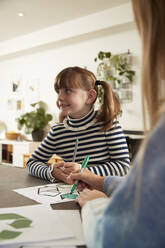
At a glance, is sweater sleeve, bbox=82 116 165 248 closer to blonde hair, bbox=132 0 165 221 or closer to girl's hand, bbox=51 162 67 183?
blonde hair, bbox=132 0 165 221

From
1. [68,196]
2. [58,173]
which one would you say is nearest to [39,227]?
[68,196]

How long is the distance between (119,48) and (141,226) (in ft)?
11.9

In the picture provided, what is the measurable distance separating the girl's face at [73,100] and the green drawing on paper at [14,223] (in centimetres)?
78

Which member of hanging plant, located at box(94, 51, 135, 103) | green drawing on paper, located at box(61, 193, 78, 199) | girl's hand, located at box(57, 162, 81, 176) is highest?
hanging plant, located at box(94, 51, 135, 103)

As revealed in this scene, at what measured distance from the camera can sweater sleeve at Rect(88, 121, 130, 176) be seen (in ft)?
3.90

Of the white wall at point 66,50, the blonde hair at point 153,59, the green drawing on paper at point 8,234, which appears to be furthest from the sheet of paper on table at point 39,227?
the white wall at point 66,50

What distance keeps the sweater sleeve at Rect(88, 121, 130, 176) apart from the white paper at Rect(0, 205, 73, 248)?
1.65ft

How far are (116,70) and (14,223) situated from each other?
10.9 ft

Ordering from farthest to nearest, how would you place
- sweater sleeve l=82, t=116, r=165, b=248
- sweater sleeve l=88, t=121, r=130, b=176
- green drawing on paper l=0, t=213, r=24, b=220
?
sweater sleeve l=88, t=121, r=130, b=176 < green drawing on paper l=0, t=213, r=24, b=220 < sweater sleeve l=82, t=116, r=165, b=248

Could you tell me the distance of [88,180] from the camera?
880 millimetres

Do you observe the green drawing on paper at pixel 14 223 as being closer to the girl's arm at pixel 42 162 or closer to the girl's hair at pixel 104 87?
the girl's arm at pixel 42 162

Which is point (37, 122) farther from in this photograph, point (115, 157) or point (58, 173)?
point (58, 173)

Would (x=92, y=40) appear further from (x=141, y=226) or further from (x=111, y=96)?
(x=141, y=226)

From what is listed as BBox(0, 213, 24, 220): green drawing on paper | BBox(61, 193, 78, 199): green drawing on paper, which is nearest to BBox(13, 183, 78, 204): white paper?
BBox(61, 193, 78, 199): green drawing on paper
